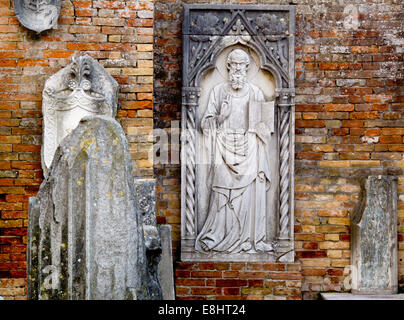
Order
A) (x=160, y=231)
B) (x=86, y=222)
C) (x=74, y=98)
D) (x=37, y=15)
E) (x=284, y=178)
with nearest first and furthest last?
(x=86, y=222), (x=160, y=231), (x=74, y=98), (x=37, y=15), (x=284, y=178)

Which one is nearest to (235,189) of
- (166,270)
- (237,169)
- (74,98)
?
(237,169)

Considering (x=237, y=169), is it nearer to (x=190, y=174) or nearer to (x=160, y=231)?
(x=190, y=174)

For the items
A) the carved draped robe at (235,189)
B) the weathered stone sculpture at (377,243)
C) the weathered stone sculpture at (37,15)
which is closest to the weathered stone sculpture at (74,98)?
the weathered stone sculpture at (37,15)

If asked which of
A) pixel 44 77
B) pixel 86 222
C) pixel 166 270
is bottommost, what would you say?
pixel 166 270

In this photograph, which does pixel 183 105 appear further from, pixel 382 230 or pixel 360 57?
pixel 382 230

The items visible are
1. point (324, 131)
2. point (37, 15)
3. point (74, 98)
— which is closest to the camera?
point (74, 98)

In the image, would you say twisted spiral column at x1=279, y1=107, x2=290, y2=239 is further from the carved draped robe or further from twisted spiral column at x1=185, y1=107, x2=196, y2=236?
twisted spiral column at x1=185, y1=107, x2=196, y2=236

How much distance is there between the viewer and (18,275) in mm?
5246

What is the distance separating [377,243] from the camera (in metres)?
5.74

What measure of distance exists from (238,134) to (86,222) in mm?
3185

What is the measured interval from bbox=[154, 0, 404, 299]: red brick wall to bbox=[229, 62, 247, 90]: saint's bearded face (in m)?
0.53

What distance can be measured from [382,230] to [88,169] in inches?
151

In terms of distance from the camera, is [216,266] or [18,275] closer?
[18,275]
